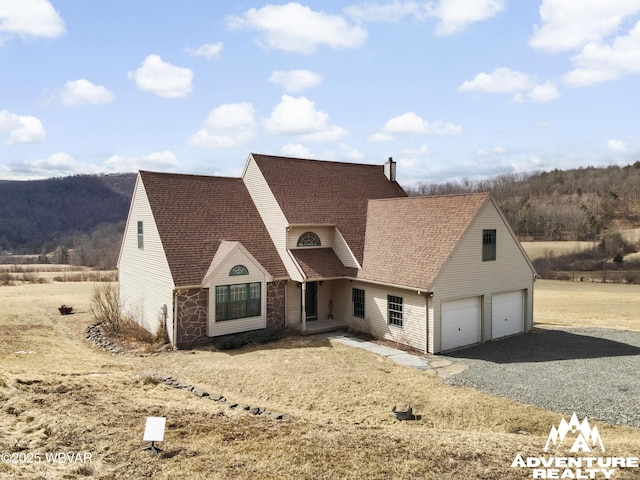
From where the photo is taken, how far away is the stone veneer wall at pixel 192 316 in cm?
1822

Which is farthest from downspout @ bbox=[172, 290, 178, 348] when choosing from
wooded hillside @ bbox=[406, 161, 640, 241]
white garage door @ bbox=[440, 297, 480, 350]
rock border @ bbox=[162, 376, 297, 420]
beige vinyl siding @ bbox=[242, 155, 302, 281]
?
wooded hillside @ bbox=[406, 161, 640, 241]

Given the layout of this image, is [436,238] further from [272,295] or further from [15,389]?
[15,389]

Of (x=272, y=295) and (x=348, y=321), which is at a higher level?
(x=272, y=295)

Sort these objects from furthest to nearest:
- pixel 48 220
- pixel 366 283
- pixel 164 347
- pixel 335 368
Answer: pixel 48 220, pixel 366 283, pixel 164 347, pixel 335 368

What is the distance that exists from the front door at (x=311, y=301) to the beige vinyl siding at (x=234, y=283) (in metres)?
2.74

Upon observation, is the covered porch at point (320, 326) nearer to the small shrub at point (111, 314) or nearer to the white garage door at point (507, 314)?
the white garage door at point (507, 314)

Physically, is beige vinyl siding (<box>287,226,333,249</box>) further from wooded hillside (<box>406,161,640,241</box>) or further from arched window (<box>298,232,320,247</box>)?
wooded hillside (<box>406,161,640,241</box>)

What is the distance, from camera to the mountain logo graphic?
28.1 feet

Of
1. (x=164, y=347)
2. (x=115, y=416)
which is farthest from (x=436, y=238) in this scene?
(x=115, y=416)

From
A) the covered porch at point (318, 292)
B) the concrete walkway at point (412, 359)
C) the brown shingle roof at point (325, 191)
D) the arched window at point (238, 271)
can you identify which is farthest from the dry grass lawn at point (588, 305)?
the arched window at point (238, 271)

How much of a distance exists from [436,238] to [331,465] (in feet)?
43.3

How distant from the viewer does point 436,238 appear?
62.8 ft

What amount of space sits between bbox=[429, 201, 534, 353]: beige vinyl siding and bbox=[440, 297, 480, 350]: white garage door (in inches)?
11.6

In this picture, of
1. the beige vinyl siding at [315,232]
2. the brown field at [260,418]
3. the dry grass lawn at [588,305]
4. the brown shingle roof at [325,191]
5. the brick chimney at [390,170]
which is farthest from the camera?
the brick chimney at [390,170]
